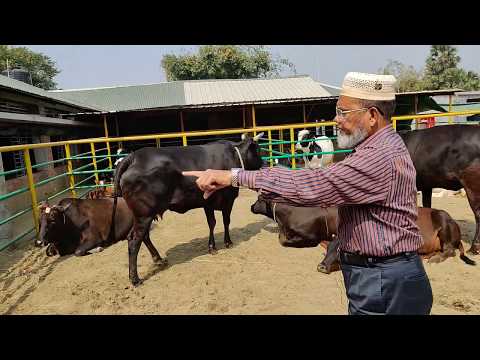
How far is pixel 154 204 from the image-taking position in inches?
167

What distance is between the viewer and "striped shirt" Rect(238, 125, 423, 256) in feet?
4.74

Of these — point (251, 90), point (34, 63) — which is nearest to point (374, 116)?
point (251, 90)

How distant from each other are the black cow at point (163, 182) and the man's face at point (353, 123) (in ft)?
10.1

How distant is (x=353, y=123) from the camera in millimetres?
1567

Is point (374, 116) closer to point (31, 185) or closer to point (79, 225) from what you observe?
point (79, 225)

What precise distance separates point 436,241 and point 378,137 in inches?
134

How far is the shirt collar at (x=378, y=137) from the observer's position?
4.99ft

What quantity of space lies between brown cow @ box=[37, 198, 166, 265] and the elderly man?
424 cm

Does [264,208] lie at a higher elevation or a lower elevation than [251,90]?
lower

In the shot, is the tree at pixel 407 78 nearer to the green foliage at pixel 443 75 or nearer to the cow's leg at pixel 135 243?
the green foliage at pixel 443 75

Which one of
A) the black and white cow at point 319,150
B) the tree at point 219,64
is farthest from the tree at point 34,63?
the black and white cow at point 319,150

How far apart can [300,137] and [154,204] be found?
8.09 meters

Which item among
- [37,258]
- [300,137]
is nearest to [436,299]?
[37,258]

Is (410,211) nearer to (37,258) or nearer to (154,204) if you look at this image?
(154,204)
